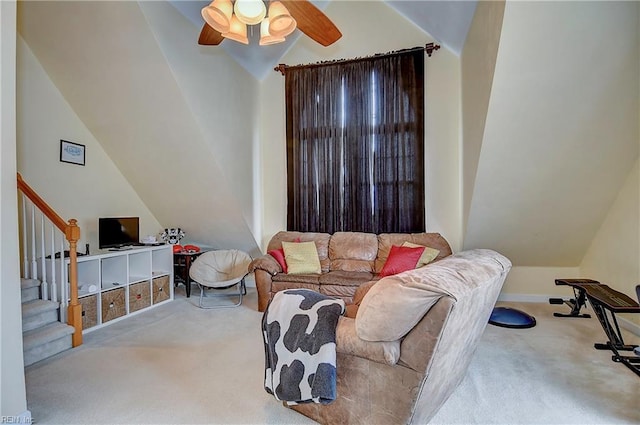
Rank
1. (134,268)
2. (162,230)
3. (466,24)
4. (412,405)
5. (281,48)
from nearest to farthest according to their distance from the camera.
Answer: (412,405)
(466,24)
(134,268)
(281,48)
(162,230)

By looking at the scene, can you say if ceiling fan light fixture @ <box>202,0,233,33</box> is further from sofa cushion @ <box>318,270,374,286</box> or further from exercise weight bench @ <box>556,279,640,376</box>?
exercise weight bench @ <box>556,279,640,376</box>

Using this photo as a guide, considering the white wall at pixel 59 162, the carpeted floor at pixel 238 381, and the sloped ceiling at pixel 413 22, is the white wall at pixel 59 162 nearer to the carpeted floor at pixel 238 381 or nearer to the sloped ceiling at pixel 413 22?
the carpeted floor at pixel 238 381

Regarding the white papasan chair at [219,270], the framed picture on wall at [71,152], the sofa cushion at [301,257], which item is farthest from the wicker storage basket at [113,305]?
the sofa cushion at [301,257]

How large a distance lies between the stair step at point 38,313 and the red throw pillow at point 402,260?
3181 mm

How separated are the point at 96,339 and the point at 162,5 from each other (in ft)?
10.4

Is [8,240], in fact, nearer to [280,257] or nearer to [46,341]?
[46,341]

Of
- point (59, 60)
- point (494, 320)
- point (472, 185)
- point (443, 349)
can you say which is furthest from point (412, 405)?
point (59, 60)

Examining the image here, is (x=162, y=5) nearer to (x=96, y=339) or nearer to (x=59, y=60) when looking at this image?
(x=59, y=60)

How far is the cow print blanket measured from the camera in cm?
154

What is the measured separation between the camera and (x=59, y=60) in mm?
3361

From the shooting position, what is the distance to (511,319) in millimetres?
3359

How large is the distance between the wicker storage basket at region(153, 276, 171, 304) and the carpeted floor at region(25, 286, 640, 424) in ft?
2.74

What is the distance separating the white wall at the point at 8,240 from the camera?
1598 mm

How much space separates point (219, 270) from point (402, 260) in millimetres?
2348
